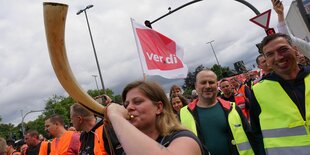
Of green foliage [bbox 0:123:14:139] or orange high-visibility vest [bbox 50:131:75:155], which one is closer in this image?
orange high-visibility vest [bbox 50:131:75:155]

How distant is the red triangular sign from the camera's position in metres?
7.12

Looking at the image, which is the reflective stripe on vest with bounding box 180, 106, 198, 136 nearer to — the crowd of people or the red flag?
the crowd of people

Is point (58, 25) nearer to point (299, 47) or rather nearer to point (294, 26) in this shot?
point (299, 47)

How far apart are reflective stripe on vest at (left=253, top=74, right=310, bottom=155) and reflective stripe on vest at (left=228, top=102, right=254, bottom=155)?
2.38 ft

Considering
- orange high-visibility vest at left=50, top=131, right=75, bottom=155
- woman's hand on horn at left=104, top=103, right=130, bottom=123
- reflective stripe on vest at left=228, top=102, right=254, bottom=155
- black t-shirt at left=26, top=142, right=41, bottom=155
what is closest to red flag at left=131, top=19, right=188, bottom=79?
orange high-visibility vest at left=50, top=131, right=75, bottom=155

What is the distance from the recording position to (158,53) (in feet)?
22.2

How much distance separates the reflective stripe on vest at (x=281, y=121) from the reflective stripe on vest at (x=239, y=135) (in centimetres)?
73

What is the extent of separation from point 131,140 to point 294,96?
1588 millimetres

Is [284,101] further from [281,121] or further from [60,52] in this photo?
[60,52]

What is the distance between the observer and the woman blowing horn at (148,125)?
152 centimetres

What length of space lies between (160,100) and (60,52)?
78 cm

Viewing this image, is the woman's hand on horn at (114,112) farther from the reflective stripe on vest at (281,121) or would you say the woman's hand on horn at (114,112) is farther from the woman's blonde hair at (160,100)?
the reflective stripe on vest at (281,121)

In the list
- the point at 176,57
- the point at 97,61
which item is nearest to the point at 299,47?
the point at 176,57

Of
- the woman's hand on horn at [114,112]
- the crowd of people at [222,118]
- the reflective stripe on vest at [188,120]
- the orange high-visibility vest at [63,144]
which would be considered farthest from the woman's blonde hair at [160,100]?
the orange high-visibility vest at [63,144]
